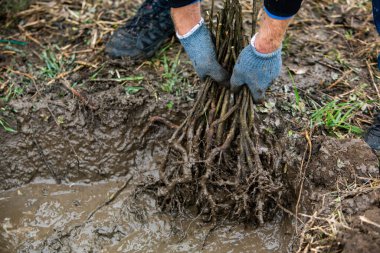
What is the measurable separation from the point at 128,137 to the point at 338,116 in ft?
3.93

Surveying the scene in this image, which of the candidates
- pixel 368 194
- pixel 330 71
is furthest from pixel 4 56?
pixel 368 194

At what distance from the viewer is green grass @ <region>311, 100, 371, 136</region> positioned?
2.53 m

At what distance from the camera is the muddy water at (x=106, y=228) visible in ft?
8.11

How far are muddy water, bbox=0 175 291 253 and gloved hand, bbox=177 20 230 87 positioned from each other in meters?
0.82

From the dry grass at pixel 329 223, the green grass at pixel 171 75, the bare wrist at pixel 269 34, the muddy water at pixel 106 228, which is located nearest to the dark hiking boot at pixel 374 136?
the dry grass at pixel 329 223

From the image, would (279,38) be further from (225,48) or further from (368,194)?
(368,194)

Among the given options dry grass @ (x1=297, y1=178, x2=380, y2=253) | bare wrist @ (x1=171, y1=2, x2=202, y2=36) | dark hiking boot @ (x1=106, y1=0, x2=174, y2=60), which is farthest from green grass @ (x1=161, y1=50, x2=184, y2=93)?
dry grass @ (x1=297, y1=178, x2=380, y2=253)

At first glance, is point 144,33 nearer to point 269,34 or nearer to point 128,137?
point 128,137

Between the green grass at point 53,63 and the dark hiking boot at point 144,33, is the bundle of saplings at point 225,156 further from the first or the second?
the green grass at point 53,63

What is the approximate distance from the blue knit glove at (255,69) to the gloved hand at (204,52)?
100mm

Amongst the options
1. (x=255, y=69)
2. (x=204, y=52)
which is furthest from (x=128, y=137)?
(x=255, y=69)

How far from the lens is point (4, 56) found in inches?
117

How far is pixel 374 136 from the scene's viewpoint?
2494 mm

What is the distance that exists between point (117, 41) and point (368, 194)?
5.60ft
